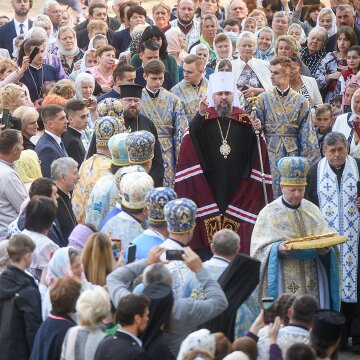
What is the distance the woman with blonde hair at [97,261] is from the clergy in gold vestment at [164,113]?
5535 mm

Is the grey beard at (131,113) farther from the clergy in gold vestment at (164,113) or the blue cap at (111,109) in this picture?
the clergy in gold vestment at (164,113)

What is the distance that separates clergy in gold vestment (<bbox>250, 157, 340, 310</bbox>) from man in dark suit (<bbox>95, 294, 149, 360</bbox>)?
3140mm

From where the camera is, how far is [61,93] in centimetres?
1688

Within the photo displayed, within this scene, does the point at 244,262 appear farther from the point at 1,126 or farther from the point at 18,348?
the point at 1,126

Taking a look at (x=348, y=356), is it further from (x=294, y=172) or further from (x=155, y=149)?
(x=155, y=149)

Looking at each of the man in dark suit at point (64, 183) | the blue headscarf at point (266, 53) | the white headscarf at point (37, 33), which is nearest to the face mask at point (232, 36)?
the blue headscarf at point (266, 53)

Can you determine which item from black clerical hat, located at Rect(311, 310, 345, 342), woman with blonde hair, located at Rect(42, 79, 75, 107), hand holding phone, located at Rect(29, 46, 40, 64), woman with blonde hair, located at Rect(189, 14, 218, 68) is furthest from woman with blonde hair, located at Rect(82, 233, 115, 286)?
woman with blonde hair, located at Rect(189, 14, 218, 68)

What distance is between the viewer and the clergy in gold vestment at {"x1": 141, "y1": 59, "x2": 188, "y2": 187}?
16266 millimetres

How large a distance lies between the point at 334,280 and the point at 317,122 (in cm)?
456

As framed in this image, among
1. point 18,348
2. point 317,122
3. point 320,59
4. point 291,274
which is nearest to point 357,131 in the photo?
point 317,122

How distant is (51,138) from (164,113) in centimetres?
186

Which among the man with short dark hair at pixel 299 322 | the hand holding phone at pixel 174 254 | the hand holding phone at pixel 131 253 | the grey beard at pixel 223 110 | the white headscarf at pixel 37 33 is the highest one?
the white headscarf at pixel 37 33

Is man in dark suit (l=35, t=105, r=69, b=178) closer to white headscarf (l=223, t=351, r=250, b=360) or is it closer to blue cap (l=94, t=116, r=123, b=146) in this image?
blue cap (l=94, t=116, r=123, b=146)

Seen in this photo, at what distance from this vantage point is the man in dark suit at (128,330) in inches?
372
